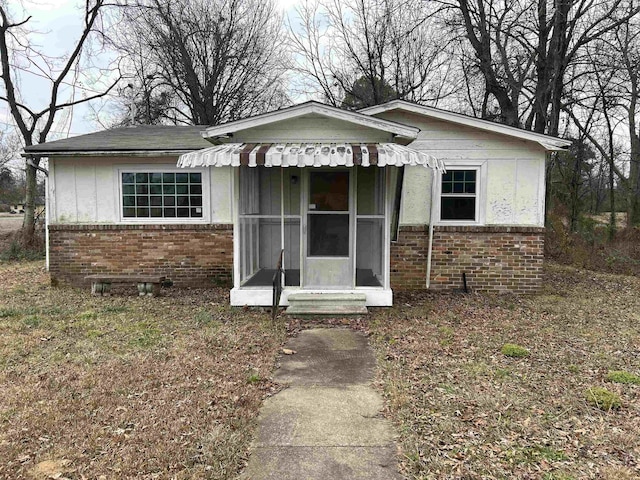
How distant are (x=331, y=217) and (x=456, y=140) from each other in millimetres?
3220

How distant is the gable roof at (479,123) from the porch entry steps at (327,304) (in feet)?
12.6

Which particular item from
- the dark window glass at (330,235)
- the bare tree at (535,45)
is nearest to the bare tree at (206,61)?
the bare tree at (535,45)

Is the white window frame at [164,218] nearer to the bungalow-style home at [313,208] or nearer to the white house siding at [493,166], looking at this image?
the bungalow-style home at [313,208]

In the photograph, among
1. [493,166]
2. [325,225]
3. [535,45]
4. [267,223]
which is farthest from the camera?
[535,45]

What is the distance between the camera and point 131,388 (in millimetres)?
4516

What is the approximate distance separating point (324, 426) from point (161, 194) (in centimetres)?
739

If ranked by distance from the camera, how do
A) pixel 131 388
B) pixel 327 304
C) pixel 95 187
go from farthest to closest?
pixel 95 187
pixel 327 304
pixel 131 388

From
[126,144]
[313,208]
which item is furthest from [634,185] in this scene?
[126,144]

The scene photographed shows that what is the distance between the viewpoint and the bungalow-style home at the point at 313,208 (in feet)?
24.7

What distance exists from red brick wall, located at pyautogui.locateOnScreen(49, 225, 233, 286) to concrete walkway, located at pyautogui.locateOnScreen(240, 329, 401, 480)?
4.84 m

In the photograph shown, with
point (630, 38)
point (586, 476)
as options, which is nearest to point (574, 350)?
point (586, 476)

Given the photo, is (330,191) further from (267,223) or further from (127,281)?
(127,281)

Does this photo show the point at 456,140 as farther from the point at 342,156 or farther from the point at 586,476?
the point at 586,476

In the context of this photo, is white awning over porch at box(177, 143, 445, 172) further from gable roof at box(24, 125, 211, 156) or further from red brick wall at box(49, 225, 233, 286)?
red brick wall at box(49, 225, 233, 286)
